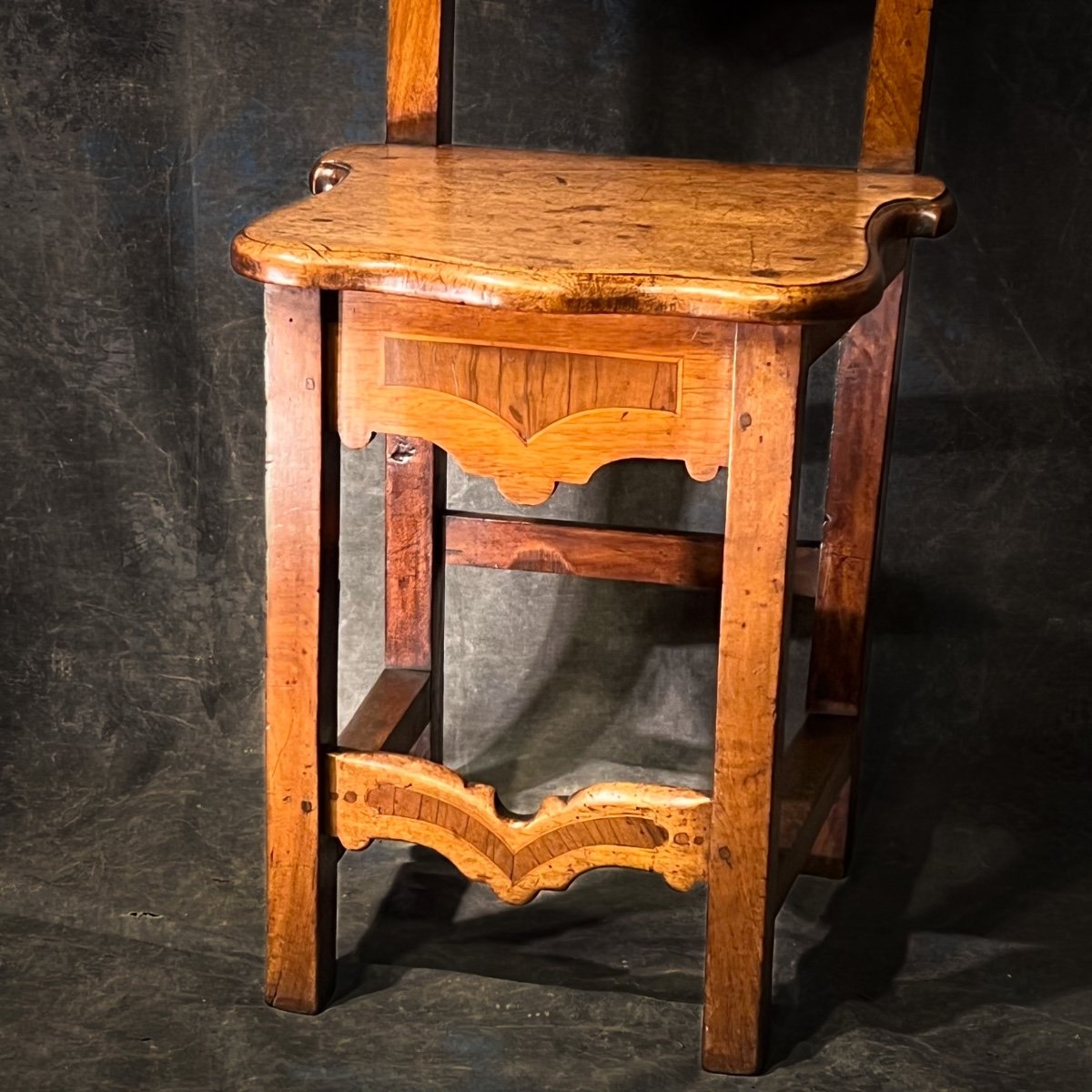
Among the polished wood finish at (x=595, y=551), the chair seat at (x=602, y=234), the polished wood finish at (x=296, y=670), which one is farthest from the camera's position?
the polished wood finish at (x=595, y=551)

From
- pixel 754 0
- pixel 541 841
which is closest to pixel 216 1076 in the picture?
pixel 541 841

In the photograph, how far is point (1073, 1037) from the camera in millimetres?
1736

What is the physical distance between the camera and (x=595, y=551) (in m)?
2.00

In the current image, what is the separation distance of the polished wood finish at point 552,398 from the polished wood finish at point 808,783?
1.04ft

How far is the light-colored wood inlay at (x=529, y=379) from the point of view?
4.89ft

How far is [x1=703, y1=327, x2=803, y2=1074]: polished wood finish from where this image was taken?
1461 mm

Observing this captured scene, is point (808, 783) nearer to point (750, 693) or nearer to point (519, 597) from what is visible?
point (750, 693)

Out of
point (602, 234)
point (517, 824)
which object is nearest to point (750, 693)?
point (517, 824)

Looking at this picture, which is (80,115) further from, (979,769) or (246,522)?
(979,769)

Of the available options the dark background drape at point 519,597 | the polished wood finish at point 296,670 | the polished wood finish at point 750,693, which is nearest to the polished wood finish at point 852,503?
the dark background drape at point 519,597

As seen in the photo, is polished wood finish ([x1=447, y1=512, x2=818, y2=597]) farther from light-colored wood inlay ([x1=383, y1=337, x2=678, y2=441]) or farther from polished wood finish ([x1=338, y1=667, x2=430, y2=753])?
light-colored wood inlay ([x1=383, y1=337, x2=678, y2=441])

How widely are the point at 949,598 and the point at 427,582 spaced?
2.10ft

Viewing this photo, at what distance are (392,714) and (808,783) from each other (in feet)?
1.46

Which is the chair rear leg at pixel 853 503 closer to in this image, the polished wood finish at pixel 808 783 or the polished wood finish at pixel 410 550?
the polished wood finish at pixel 808 783
